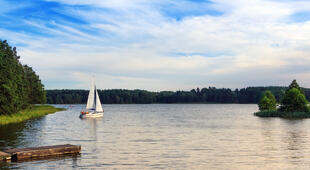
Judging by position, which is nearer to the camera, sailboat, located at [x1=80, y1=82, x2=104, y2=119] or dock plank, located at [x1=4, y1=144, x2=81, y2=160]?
dock plank, located at [x1=4, y1=144, x2=81, y2=160]

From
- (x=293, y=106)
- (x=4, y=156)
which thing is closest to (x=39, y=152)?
(x=4, y=156)

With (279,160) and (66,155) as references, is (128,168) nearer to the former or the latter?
(66,155)

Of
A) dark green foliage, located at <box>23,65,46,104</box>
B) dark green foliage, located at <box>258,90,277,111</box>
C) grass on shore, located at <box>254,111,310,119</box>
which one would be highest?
→ dark green foliage, located at <box>23,65,46,104</box>

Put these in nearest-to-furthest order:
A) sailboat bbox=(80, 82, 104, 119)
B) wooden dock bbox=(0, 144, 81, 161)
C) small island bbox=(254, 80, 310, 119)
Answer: wooden dock bbox=(0, 144, 81, 161), small island bbox=(254, 80, 310, 119), sailboat bbox=(80, 82, 104, 119)

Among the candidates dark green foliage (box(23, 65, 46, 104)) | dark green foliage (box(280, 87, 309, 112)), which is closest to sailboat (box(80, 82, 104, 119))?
dark green foliage (box(23, 65, 46, 104))

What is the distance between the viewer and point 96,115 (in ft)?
377

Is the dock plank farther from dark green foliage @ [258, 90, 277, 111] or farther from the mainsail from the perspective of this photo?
dark green foliage @ [258, 90, 277, 111]

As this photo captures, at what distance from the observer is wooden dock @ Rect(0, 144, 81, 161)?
33656mm

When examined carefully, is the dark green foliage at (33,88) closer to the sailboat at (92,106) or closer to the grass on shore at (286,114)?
the sailboat at (92,106)

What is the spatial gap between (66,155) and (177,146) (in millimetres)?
15165

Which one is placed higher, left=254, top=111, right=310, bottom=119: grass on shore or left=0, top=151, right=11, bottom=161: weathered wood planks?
left=0, top=151, right=11, bottom=161: weathered wood planks

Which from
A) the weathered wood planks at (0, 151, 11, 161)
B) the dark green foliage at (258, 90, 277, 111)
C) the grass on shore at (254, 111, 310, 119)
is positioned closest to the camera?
the weathered wood planks at (0, 151, 11, 161)

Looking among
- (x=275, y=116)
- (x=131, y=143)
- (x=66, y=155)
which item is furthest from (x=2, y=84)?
(x=275, y=116)

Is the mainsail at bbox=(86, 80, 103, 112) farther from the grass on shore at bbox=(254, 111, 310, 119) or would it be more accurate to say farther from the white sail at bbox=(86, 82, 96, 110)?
the grass on shore at bbox=(254, 111, 310, 119)
